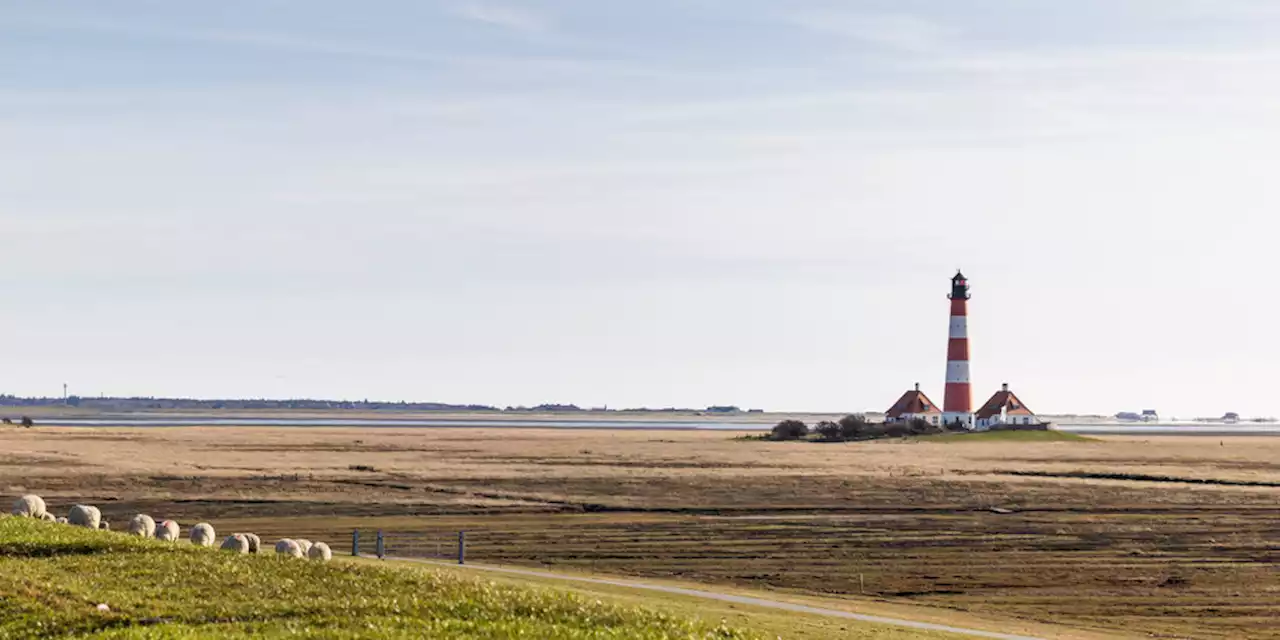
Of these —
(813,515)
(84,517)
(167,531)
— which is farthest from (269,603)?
(813,515)

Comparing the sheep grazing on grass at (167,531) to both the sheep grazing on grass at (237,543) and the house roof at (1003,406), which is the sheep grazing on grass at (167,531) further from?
the house roof at (1003,406)

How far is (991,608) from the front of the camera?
148ft

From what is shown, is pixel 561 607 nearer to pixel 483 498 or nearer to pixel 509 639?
pixel 509 639

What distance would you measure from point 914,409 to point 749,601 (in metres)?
133

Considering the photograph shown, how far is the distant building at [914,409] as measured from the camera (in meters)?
173

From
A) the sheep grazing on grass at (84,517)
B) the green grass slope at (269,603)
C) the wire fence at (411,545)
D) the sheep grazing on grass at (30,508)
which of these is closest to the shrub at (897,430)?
the wire fence at (411,545)

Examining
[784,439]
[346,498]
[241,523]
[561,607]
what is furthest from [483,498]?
[784,439]

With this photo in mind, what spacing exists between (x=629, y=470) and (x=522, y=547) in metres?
38.4

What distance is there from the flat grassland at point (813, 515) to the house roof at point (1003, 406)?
48748 mm

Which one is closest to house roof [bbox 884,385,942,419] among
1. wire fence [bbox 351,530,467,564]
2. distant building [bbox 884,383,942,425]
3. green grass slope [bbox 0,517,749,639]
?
distant building [bbox 884,383,942,425]

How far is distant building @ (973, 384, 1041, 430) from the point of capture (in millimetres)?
166625

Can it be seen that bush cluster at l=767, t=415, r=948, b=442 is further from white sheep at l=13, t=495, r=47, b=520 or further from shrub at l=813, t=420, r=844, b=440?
white sheep at l=13, t=495, r=47, b=520

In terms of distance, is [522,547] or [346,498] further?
[346,498]

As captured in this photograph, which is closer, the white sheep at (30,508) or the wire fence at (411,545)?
the white sheep at (30,508)
